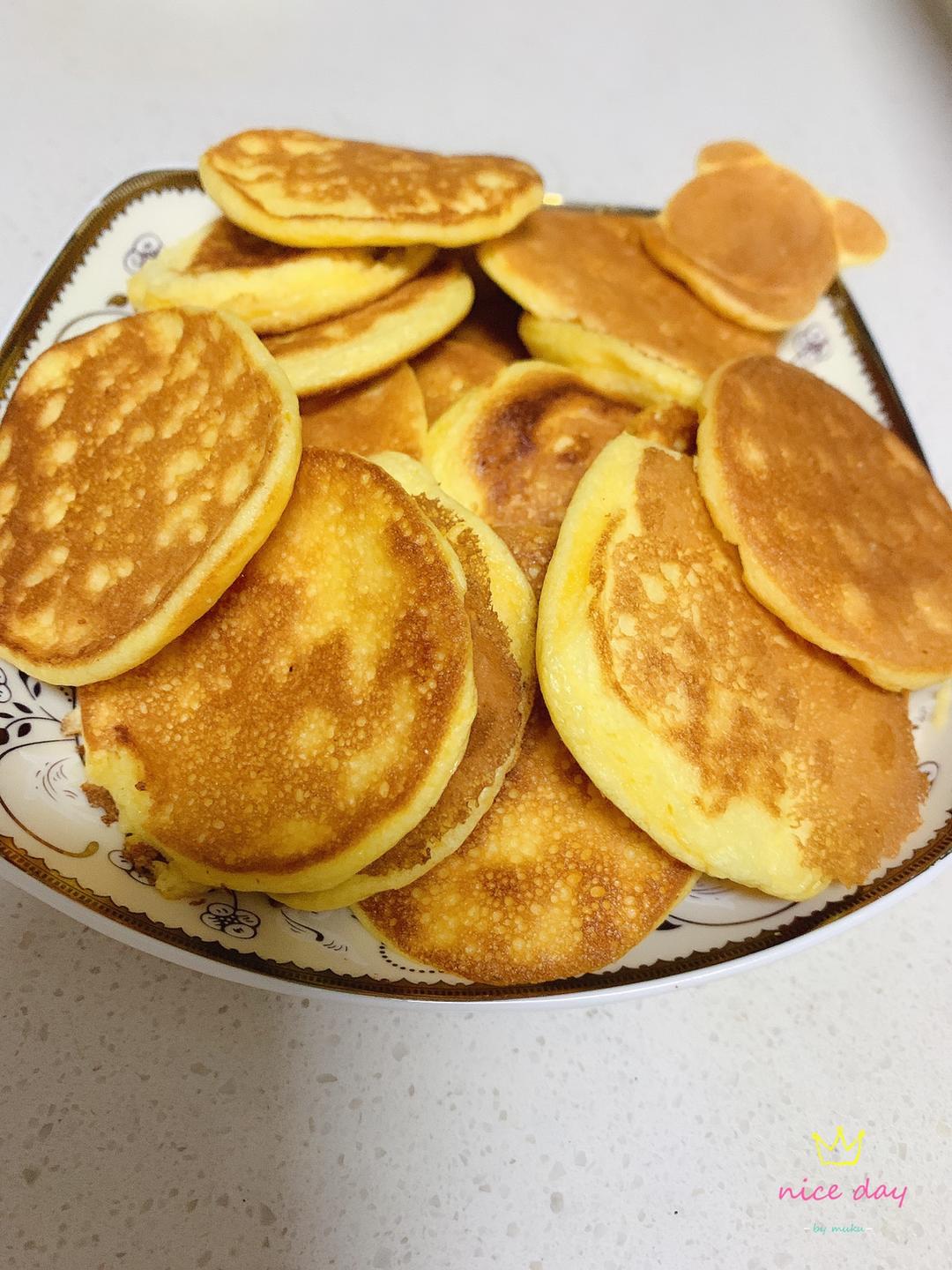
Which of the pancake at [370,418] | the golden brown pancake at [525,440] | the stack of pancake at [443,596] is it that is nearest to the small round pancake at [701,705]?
the stack of pancake at [443,596]

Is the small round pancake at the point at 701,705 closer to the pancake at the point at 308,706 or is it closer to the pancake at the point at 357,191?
the pancake at the point at 308,706

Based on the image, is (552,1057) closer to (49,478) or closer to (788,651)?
(788,651)

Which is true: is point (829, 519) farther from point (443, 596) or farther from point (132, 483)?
point (132, 483)

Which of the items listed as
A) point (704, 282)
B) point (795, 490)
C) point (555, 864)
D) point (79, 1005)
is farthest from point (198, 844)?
point (704, 282)

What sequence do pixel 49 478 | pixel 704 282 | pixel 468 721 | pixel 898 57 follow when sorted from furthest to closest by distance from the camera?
1. pixel 898 57
2. pixel 704 282
3. pixel 49 478
4. pixel 468 721

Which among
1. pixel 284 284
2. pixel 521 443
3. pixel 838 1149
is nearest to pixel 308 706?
pixel 521 443

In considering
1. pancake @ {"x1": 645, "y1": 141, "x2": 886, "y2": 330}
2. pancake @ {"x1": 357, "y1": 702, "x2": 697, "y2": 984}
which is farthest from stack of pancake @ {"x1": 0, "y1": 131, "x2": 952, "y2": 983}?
pancake @ {"x1": 645, "y1": 141, "x2": 886, "y2": 330}
